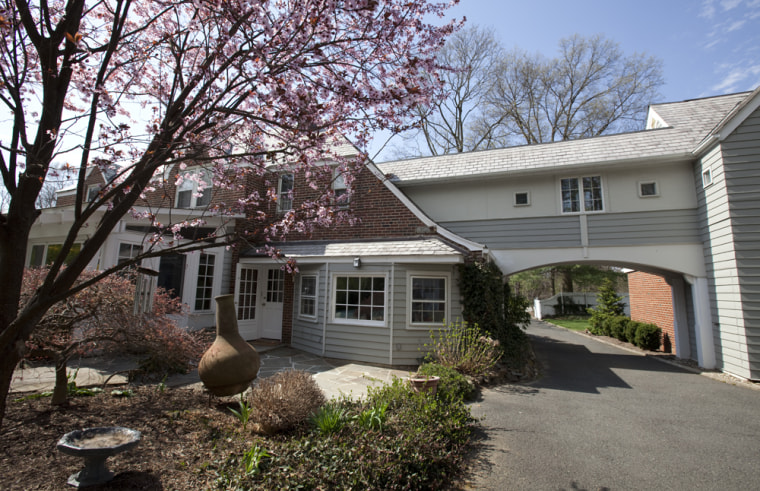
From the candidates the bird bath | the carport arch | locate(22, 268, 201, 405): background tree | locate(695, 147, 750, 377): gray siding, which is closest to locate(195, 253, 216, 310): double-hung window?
locate(22, 268, 201, 405): background tree

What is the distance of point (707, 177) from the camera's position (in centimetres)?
961

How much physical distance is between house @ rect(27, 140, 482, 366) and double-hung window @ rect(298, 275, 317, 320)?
0.03 m

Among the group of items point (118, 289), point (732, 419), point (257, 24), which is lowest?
point (732, 419)

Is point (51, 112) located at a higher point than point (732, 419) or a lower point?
higher

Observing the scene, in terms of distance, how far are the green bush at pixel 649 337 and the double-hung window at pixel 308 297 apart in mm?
11560

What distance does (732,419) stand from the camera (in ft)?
19.8

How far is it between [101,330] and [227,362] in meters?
1.82

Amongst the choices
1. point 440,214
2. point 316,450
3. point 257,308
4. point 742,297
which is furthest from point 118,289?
Result: point 742,297

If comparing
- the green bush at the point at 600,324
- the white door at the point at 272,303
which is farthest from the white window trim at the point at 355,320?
the green bush at the point at 600,324

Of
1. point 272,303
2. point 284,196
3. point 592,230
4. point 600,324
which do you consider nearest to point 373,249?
point 284,196

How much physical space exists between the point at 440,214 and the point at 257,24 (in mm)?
8744

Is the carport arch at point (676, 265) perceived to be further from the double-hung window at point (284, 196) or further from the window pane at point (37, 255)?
the window pane at point (37, 255)

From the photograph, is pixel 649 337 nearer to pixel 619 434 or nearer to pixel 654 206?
pixel 654 206

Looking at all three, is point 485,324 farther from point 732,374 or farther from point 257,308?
point 257,308
